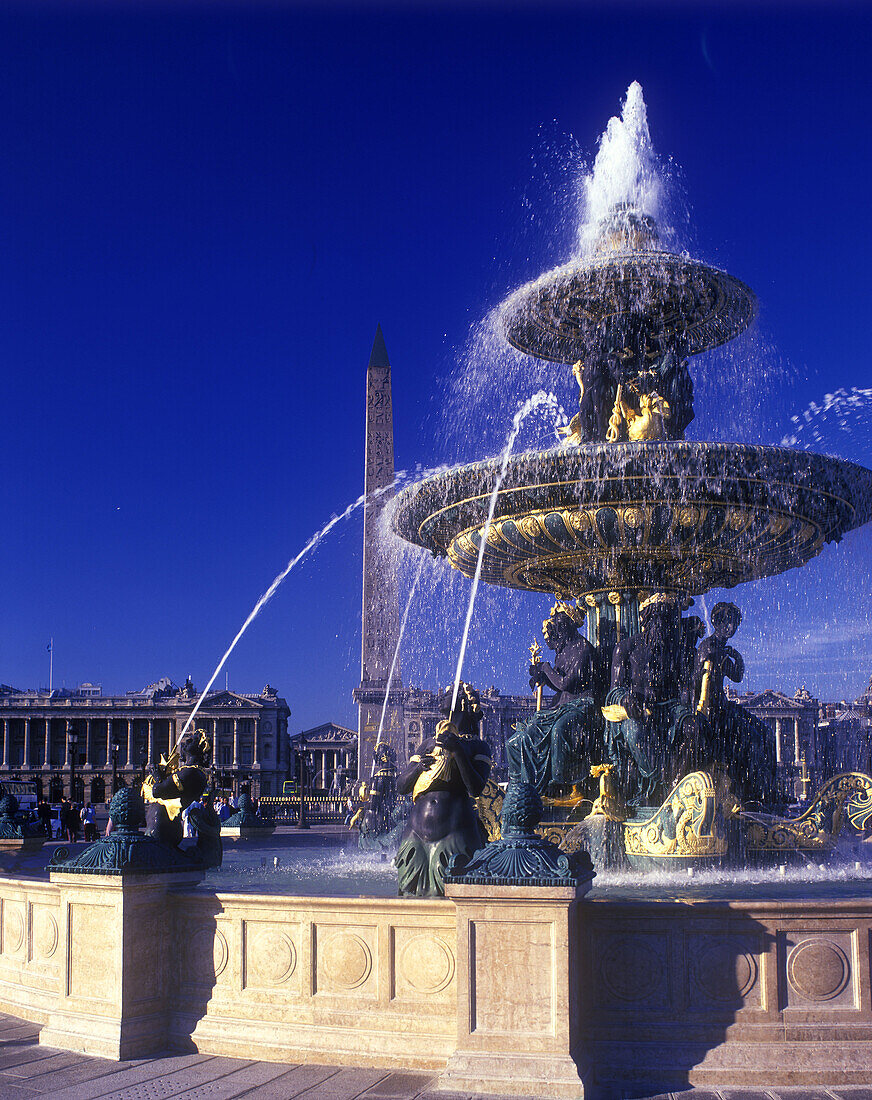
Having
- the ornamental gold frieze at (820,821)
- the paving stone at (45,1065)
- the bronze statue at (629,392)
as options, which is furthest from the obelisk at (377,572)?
the paving stone at (45,1065)

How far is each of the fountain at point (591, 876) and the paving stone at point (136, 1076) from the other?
144mm

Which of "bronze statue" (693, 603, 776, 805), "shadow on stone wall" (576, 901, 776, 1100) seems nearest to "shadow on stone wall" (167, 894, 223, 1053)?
"shadow on stone wall" (576, 901, 776, 1100)

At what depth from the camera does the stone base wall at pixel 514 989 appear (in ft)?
17.6

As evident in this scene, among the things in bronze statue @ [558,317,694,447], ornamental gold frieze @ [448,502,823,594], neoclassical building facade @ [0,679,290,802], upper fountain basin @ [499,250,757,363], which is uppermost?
upper fountain basin @ [499,250,757,363]

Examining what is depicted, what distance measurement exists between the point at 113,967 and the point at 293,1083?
1.35 m

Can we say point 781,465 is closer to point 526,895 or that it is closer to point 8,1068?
point 526,895

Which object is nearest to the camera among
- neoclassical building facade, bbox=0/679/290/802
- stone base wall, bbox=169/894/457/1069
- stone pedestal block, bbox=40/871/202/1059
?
stone base wall, bbox=169/894/457/1069

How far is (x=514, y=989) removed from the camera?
17.7 ft

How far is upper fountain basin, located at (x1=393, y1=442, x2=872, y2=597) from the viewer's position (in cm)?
970

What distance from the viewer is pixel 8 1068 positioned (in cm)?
591

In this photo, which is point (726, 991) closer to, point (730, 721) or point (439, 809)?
point (439, 809)

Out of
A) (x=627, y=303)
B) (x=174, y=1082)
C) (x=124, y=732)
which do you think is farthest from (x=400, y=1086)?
(x=124, y=732)

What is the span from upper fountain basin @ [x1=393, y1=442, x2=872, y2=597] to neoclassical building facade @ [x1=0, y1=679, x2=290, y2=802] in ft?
392

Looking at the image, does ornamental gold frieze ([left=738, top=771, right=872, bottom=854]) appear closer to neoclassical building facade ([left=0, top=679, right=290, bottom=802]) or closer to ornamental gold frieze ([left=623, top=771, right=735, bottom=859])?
ornamental gold frieze ([left=623, top=771, right=735, bottom=859])
